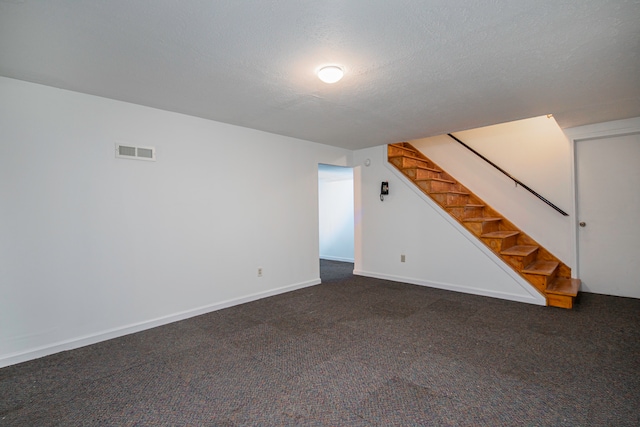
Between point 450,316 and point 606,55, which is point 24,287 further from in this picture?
point 606,55

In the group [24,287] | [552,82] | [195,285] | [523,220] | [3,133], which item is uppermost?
[552,82]

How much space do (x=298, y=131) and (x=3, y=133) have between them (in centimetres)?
287

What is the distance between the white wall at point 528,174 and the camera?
4270 mm

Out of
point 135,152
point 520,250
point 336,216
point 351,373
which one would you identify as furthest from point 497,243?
point 135,152

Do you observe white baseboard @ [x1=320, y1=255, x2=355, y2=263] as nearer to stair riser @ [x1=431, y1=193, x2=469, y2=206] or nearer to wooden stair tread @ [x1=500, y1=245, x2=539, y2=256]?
stair riser @ [x1=431, y1=193, x2=469, y2=206]

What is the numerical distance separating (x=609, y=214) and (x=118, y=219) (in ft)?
19.2

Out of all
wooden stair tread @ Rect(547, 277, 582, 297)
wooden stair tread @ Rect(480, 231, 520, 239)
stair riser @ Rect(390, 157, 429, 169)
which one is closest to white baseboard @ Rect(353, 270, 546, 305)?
wooden stair tread @ Rect(547, 277, 582, 297)

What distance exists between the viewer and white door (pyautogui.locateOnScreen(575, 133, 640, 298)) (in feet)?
12.6

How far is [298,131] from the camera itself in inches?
165

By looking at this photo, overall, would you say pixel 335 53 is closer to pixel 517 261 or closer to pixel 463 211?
pixel 463 211

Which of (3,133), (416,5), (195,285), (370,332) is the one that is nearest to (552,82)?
(416,5)

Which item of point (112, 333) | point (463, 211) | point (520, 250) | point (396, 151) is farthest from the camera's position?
point (396, 151)

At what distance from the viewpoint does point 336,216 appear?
7.36 meters

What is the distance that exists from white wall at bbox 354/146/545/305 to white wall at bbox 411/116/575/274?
105 cm
